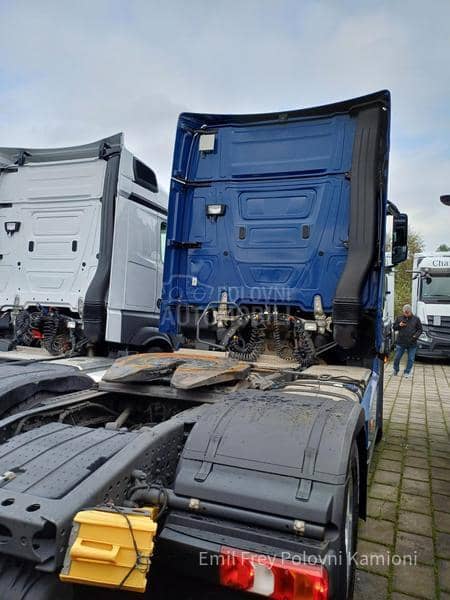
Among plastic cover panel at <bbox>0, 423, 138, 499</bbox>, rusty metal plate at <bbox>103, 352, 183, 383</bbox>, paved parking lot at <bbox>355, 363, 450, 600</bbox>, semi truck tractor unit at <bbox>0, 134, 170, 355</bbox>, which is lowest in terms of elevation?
paved parking lot at <bbox>355, 363, 450, 600</bbox>

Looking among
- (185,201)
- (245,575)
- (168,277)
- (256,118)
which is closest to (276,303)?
(168,277)

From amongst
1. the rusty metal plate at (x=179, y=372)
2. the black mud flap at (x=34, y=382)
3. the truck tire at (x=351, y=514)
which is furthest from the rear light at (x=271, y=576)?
the black mud flap at (x=34, y=382)

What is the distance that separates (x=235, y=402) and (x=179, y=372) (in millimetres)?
665

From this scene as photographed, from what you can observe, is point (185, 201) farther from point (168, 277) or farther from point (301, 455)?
point (301, 455)

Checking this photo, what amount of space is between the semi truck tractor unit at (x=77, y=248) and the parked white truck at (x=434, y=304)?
32.1 ft

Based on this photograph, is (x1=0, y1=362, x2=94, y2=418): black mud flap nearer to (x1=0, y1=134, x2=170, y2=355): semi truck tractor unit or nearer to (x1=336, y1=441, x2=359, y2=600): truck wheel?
(x1=336, y1=441, x2=359, y2=600): truck wheel

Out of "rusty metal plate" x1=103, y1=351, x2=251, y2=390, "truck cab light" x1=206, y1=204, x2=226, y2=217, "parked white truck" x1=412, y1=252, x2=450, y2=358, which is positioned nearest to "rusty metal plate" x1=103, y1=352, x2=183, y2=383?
"rusty metal plate" x1=103, y1=351, x2=251, y2=390

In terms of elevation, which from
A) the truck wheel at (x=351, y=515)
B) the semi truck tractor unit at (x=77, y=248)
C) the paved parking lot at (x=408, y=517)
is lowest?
the paved parking lot at (x=408, y=517)

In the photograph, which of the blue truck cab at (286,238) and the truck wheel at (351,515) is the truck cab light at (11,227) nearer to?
the blue truck cab at (286,238)

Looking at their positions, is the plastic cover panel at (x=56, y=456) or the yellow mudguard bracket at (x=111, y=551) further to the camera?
the plastic cover panel at (x=56, y=456)

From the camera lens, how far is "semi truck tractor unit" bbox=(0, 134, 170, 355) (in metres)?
5.19

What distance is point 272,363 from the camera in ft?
13.3

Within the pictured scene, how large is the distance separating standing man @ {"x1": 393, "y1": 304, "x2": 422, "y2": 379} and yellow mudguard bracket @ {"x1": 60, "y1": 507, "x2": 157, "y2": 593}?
34.6 feet

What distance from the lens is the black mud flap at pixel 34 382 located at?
2572mm
